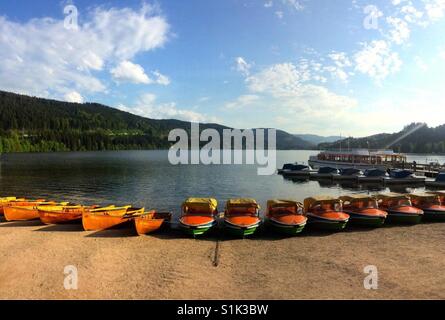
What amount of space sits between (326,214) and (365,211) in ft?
11.9

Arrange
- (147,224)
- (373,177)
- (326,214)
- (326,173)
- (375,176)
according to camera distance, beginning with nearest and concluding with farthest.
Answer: (147,224), (326,214), (373,177), (375,176), (326,173)

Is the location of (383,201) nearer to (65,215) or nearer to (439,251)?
(439,251)

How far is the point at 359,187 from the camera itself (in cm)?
6669

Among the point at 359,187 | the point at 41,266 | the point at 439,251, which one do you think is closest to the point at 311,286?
the point at 439,251

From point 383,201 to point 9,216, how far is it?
3367cm

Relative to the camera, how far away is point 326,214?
2561 centimetres

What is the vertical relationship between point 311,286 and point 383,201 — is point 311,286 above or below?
below

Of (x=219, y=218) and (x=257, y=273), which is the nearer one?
(x=257, y=273)

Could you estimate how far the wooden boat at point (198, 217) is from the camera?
934 inches

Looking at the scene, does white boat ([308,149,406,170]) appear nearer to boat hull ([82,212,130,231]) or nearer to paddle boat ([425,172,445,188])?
paddle boat ([425,172,445,188])

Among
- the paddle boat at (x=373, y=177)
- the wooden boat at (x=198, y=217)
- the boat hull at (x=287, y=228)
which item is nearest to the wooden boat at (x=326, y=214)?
the boat hull at (x=287, y=228)

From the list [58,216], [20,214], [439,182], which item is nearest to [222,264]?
[58,216]

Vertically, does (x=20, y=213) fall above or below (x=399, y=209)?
below

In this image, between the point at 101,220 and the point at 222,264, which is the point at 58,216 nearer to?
the point at 101,220
